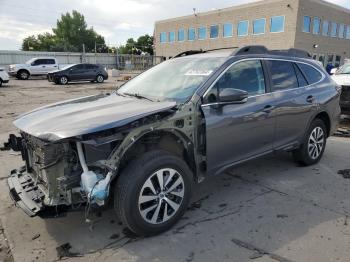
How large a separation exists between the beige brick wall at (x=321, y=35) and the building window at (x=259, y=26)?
13.7 ft

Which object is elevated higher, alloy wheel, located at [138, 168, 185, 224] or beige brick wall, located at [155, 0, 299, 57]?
beige brick wall, located at [155, 0, 299, 57]

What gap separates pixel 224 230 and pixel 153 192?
2.83ft

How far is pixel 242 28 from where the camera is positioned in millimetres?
37844

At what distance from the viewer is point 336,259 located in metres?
2.94

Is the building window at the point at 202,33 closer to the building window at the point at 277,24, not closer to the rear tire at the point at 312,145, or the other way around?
the building window at the point at 277,24

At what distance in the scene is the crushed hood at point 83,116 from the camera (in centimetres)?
289

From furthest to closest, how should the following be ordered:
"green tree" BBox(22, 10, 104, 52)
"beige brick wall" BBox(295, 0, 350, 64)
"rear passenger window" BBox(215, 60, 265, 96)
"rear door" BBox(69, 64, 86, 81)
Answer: "green tree" BBox(22, 10, 104, 52)
"beige brick wall" BBox(295, 0, 350, 64)
"rear door" BBox(69, 64, 86, 81)
"rear passenger window" BBox(215, 60, 265, 96)

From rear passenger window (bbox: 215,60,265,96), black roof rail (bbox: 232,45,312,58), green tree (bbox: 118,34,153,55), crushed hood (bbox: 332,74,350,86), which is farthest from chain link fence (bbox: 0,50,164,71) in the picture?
green tree (bbox: 118,34,153,55)

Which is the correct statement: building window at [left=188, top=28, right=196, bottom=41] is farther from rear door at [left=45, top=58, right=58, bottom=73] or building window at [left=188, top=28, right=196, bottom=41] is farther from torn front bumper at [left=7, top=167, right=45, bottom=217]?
torn front bumper at [left=7, top=167, right=45, bottom=217]

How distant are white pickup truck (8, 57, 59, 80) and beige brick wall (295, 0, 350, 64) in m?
23.8

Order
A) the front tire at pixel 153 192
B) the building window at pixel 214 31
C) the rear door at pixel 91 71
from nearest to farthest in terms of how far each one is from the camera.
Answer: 1. the front tire at pixel 153 192
2. the rear door at pixel 91 71
3. the building window at pixel 214 31

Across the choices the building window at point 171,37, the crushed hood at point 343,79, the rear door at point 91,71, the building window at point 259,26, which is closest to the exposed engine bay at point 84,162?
the crushed hood at point 343,79

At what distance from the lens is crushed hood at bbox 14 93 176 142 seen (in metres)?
2.89

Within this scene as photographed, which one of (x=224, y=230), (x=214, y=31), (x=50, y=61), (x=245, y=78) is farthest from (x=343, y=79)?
(x=214, y=31)
